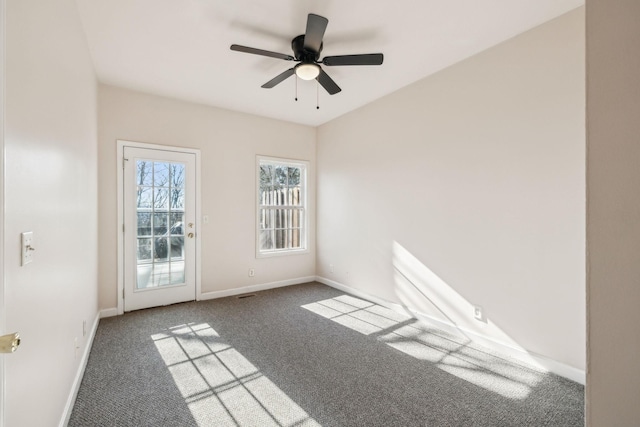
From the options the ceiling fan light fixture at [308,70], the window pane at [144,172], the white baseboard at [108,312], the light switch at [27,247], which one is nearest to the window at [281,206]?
the window pane at [144,172]

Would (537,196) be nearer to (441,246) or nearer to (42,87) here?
(441,246)

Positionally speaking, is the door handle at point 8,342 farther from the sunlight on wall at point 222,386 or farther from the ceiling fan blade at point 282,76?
the ceiling fan blade at point 282,76

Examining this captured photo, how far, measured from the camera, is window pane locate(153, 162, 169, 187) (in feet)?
12.6

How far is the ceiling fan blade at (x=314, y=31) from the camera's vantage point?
2066mm

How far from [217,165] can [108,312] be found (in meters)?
2.33

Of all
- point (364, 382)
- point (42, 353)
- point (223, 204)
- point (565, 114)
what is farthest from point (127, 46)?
point (565, 114)

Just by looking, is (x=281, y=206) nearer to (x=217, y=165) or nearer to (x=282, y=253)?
(x=282, y=253)

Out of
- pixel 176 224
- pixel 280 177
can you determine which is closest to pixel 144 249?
pixel 176 224

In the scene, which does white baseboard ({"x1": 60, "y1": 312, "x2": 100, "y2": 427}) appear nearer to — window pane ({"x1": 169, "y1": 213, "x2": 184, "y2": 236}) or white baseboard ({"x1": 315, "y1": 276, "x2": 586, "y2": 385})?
→ window pane ({"x1": 169, "y1": 213, "x2": 184, "y2": 236})

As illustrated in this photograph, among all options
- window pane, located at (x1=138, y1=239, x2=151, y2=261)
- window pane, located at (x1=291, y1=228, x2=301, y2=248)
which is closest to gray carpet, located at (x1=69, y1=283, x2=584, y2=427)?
window pane, located at (x1=138, y1=239, x2=151, y2=261)

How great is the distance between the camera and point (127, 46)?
2.73 metres

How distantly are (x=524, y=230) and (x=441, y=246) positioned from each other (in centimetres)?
82

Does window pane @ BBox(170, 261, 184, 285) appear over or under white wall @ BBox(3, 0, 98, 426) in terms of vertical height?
under
